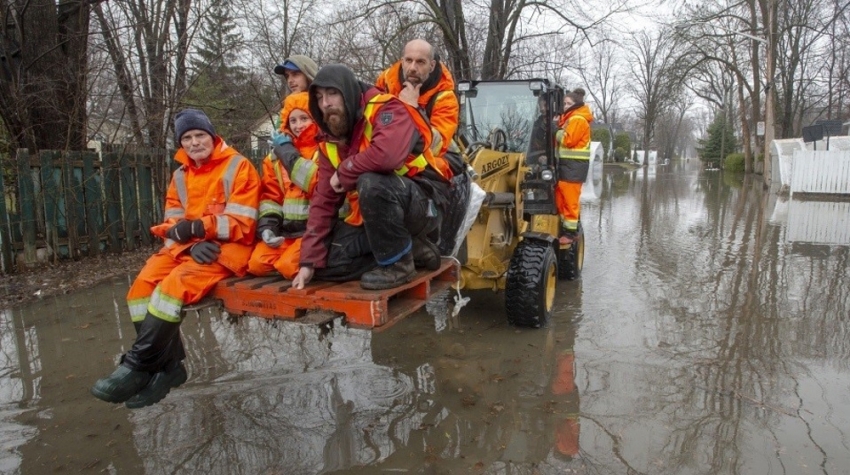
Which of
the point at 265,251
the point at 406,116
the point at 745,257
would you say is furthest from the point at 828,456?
the point at 745,257

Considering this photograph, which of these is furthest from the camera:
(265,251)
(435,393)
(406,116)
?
(435,393)

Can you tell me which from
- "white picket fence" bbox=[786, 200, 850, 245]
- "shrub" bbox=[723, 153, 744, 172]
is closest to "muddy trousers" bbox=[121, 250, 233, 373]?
"white picket fence" bbox=[786, 200, 850, 245]

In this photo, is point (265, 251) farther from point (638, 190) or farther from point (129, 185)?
point (638, 190)

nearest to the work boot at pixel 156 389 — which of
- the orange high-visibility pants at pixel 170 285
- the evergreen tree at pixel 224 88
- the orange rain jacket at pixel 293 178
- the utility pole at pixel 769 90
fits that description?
the orange high-visibility pants at pixel 170 285

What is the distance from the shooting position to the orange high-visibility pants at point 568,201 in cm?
673

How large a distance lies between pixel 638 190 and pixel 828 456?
19644 millimetres

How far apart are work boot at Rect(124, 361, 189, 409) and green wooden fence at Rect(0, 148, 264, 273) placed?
5.15 metres

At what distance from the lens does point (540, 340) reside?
5.02 metres

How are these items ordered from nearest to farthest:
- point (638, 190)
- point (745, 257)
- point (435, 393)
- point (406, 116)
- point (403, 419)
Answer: point (406, 116)
point (403, 419)
point (435, 393)
point (745, 257)
point (638, 190)

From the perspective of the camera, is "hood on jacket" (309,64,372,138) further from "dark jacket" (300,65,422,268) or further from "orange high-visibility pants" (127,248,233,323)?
"orange high-visibility pants" (127,248,233,323)

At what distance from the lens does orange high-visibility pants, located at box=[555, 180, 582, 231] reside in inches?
265

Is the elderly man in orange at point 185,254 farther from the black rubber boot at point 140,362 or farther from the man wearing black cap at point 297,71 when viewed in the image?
the man wearing black cap at point 297,71

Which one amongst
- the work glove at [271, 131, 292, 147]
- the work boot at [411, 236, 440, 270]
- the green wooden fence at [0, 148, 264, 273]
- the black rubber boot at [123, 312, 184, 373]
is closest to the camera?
the black rubber boot at [123, 312, 184, 373]

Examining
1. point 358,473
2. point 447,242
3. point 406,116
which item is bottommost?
point 358,473
